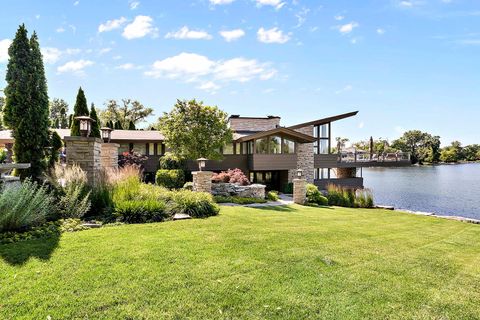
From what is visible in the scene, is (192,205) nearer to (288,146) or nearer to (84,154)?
(84,154)

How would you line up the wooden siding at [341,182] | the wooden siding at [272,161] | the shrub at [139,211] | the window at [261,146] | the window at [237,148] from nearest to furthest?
the shrub at [139,211]
the wooden siding at [272,161]
the window at [261,146]
the window at [237,148]
the wooden siding at [341,182]

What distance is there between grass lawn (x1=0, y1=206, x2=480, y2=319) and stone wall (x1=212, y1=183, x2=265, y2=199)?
7935 millimetres

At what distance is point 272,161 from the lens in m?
20.6

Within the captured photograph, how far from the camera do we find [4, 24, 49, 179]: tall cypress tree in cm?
803

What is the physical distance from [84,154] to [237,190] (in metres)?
7.64

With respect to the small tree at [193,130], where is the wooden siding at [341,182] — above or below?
below

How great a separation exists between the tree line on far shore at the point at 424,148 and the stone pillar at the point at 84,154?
73.5 meters

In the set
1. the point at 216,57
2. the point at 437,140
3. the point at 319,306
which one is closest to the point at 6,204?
the point at 319,306

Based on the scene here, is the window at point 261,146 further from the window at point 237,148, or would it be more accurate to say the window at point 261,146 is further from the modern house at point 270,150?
the window at point 237,148

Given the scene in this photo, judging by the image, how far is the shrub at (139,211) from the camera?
6383 millimetres

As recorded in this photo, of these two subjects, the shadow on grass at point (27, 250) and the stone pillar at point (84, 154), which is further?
the stone pillar at point (84, 154)

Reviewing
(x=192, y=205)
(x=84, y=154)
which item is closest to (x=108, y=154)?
(x=84, y=154)

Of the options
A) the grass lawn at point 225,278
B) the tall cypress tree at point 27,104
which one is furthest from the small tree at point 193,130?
the grass lawn at point 225,278

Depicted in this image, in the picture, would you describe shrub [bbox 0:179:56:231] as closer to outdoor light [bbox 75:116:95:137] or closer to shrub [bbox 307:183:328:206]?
outdoor light [bbox 75:116:95:137]
